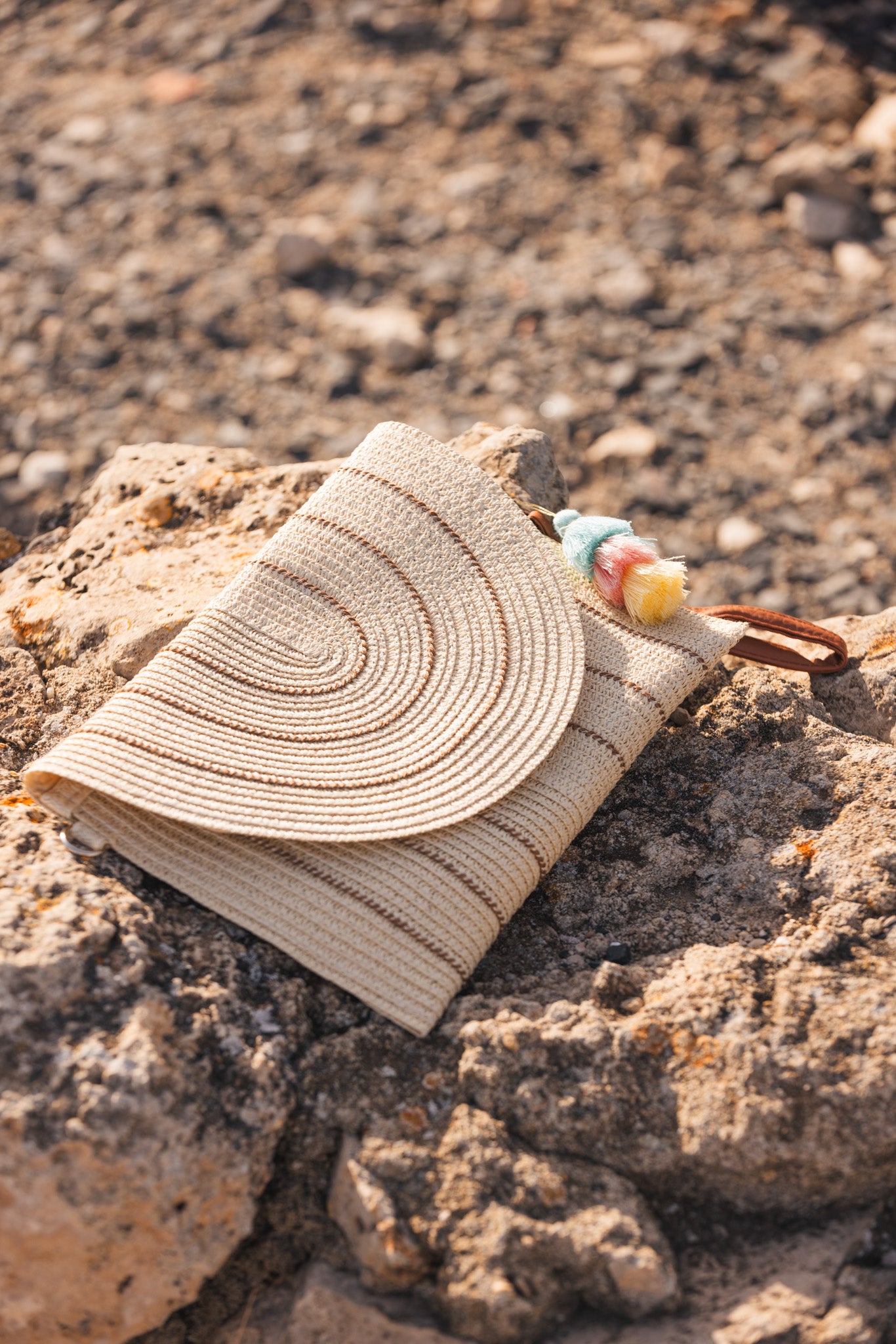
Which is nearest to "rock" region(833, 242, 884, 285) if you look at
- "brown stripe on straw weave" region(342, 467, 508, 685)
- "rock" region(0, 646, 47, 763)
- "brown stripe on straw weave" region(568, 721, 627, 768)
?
"brown stripe on straw weave" region(342, 467, 508, 685)

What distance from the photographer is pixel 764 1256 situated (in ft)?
4.93

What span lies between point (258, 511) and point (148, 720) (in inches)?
31.7

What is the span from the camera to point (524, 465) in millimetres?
2375

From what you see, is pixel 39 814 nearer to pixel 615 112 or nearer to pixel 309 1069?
pixel 309 1069

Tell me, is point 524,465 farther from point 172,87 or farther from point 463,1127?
point 172,87

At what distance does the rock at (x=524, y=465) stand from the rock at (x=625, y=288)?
7.16 feet

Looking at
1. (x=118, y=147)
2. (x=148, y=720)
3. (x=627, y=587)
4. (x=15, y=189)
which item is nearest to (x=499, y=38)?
(x=118, y=147)

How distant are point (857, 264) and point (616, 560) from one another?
3.09 meters

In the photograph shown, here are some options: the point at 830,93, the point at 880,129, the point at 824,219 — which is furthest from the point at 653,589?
the point at 830,93

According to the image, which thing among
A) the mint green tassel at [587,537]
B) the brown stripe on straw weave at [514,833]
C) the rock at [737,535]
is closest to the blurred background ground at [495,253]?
the rock at [737,535]

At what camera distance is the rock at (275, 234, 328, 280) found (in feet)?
15.1

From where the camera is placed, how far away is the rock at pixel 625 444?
4.01 meters

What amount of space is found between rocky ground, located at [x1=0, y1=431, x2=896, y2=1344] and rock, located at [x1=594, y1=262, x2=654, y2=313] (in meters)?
3.10

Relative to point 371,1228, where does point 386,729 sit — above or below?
above
